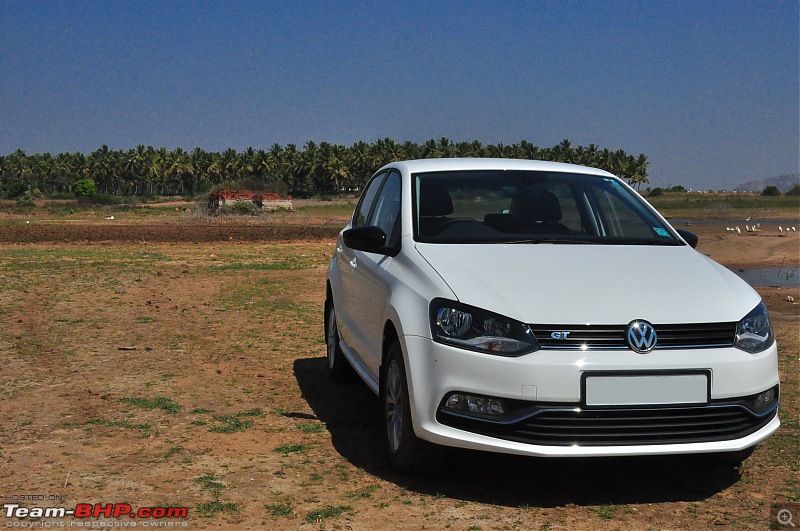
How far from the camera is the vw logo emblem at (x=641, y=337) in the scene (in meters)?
4.44

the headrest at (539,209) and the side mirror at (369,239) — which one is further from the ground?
the headrest at (539,209)

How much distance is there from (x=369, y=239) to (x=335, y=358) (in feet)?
7.36

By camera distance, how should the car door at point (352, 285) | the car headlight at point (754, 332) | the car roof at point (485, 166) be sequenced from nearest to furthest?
the car headlight at point (754, 332), the car roof at point (485, 166), the car door at point (352, 285)

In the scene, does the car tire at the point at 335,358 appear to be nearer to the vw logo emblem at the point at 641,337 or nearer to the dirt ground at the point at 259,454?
the dirt ground at the point at 259,454

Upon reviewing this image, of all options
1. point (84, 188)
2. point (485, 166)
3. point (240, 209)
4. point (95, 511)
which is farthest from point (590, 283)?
point (84, 188)

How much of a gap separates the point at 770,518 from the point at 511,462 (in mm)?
1444

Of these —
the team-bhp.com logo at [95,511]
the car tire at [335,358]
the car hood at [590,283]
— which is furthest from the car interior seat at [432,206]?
the team-bhp.com logo at [95,511]

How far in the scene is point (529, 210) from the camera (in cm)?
596

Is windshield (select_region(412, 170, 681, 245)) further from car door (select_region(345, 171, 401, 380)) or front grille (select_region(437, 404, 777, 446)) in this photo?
front grille (select_region(437, 404, 777, 446))

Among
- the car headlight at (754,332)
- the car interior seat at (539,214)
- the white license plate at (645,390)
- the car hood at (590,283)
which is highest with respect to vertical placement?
the car interior seat at (539,214)

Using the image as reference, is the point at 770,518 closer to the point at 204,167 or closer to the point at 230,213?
the point at 230,213

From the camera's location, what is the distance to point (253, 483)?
16.3ft

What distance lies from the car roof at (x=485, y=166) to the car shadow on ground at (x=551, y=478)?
1785 millimetres

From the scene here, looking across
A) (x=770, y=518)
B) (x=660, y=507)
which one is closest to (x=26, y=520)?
(x=660, y=507)
